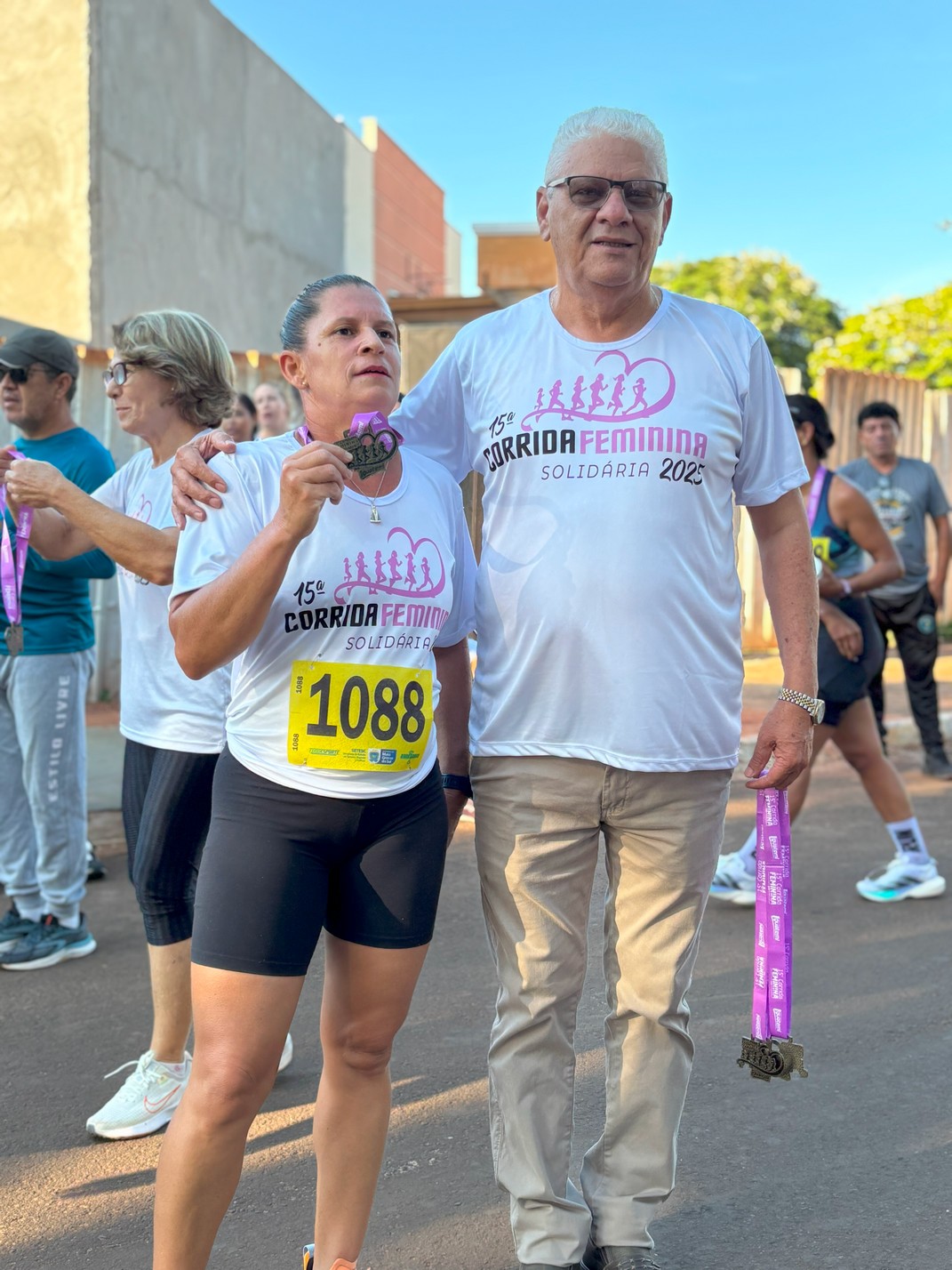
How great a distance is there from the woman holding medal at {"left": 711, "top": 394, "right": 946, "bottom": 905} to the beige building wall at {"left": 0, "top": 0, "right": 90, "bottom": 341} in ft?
34.2

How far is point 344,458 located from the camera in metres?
2.26

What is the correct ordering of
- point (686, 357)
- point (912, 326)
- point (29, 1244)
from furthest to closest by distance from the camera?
point (912, 326), point (29, 1244), point (686, 357)

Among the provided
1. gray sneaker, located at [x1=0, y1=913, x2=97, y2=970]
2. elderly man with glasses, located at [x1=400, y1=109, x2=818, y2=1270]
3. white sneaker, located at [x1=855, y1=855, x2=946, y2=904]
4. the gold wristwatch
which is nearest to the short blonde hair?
elderly man with glasses, located at [x1=400, y1=109, x2=818, y2=1270]

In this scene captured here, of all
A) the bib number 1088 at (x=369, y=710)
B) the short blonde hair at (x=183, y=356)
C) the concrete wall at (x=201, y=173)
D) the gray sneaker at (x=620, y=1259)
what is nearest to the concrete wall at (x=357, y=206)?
the concrete wall at (x=201, y=173)

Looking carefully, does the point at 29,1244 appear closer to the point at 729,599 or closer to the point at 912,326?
the point at 729,599

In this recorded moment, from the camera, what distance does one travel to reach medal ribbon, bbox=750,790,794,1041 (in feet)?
9.14

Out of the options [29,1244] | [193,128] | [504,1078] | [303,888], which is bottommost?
[29,1244]

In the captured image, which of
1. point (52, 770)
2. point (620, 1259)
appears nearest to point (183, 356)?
point (52, 770)

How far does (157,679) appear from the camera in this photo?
352 centimetres

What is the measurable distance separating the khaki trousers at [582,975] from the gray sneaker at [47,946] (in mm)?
2596

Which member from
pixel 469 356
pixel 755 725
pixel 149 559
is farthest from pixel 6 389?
pixel 755 725

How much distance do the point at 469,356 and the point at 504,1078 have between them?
1.48 metres

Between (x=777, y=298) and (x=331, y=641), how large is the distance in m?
43.2

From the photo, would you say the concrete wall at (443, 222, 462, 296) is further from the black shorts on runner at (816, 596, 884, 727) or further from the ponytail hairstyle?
the ponytail hairstyle
